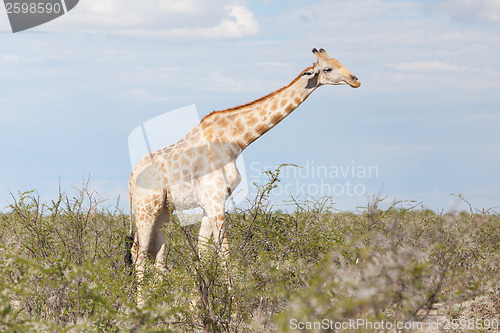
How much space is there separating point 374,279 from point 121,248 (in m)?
7.12

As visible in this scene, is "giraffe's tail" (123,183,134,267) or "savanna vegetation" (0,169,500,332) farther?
"giraffe's tail" (123,183,134,267)

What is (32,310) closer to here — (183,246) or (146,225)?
(146,225)

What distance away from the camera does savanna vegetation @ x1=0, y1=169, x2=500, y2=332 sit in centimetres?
463

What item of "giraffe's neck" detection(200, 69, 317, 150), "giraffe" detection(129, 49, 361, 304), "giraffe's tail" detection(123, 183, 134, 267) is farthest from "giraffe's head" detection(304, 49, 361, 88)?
"giraffe's tail" detection(123, 183, 134, 267)

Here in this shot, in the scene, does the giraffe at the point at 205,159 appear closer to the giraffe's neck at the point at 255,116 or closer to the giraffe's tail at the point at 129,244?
the giraffe's neck at the point at 255,116

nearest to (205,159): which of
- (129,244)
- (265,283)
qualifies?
(129,244)

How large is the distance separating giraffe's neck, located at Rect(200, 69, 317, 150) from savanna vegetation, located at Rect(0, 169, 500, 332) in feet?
4.42

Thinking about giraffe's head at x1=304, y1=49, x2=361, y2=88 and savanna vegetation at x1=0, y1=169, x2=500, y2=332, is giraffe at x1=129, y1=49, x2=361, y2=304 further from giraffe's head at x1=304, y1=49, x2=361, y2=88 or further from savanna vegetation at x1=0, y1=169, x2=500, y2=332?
savanna vegetation at x1=0, y1=169, x2=500, y2=332

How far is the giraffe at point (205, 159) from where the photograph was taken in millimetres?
9695

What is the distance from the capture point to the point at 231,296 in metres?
6.93

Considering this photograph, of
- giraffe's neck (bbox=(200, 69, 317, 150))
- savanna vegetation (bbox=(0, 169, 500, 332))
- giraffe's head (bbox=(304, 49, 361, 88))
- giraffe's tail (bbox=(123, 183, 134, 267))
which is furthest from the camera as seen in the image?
giraffe's tail (bbox=(123, 183, 134, 267))

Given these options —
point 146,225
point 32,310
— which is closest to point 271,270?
point 146,225

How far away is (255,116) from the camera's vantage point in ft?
33.0

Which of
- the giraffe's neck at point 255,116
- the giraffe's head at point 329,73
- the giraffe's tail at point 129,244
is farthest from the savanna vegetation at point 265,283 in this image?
the giraffe's head at point 329,73
